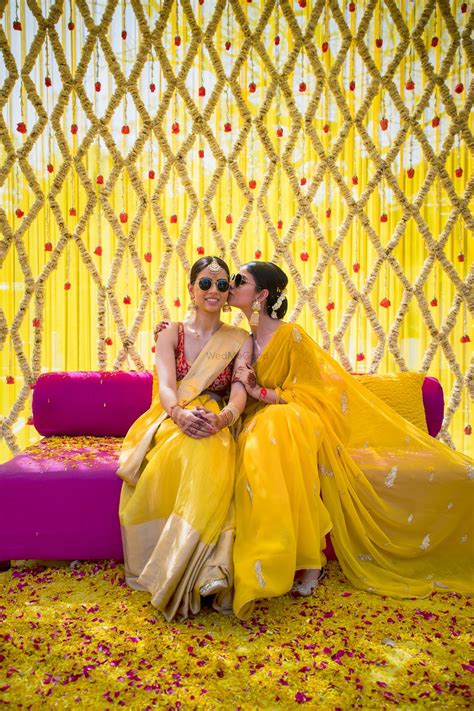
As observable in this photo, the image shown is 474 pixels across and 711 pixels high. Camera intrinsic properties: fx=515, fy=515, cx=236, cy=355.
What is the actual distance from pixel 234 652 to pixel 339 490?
66cm

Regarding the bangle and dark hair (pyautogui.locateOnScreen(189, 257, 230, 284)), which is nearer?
the bangle

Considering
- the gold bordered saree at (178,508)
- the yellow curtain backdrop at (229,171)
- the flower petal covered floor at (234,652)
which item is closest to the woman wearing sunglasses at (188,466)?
the gold bordered saree at (178,508)

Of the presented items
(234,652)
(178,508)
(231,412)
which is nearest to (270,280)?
(231,412)

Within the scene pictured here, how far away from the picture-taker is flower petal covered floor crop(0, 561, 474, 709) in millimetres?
1187

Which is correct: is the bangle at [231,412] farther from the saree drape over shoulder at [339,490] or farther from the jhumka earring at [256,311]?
the jhumka earring at [256,311]

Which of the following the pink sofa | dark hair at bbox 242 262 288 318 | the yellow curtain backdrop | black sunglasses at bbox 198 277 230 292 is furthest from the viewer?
the yellow curtain backdrop

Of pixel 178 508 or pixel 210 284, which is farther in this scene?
pixel 210 284

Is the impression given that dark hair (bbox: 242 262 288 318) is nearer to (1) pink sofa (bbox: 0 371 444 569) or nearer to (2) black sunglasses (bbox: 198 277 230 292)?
(2) black sunglasses (bbox: 198 277 230 292)

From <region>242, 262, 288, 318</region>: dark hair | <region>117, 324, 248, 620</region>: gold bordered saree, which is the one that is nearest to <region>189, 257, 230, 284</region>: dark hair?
<region>242, 262, 288, 318</region>: dark hair

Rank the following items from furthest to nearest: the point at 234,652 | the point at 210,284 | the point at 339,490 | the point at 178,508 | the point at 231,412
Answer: the point at 210,284 → the point at 231,412 → the point at 339,490 → the point at 178,508 → the point at 234,652

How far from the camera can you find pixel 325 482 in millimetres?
1821

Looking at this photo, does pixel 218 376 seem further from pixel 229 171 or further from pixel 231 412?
pixel 229 171

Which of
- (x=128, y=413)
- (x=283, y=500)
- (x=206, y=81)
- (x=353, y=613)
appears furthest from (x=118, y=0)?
(x=353, y=613)

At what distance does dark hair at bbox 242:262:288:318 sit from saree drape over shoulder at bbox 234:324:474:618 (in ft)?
0.56
